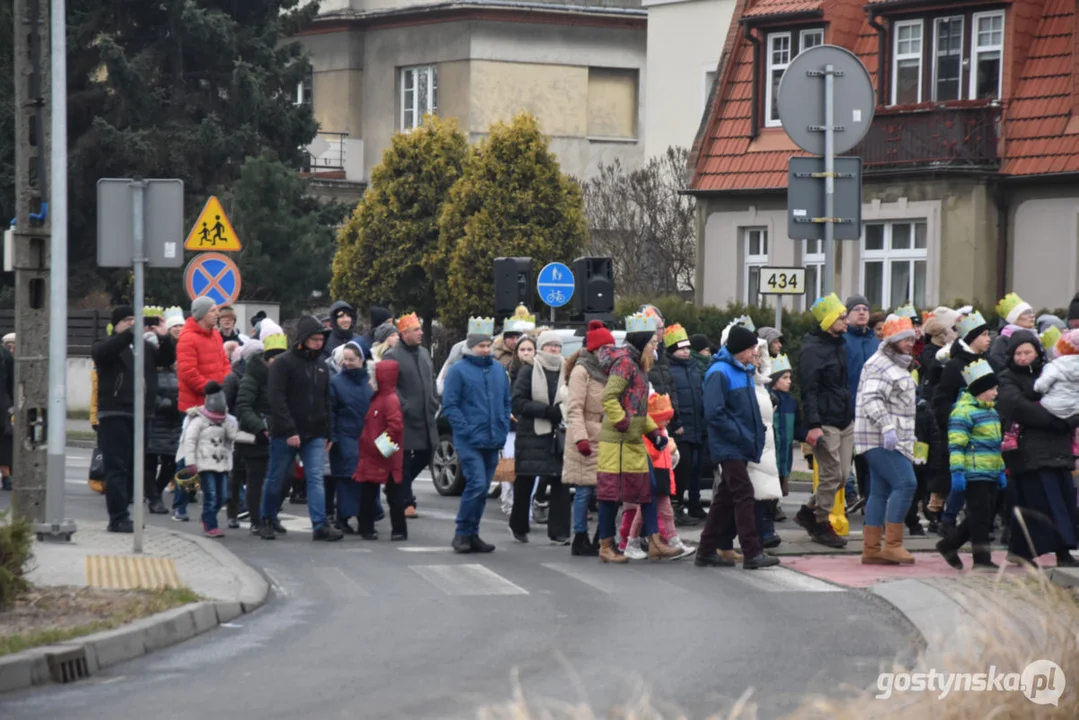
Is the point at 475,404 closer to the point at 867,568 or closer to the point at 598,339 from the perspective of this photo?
the point at 598,339

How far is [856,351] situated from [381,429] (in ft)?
12.9

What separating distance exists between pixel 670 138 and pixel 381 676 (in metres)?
35.5

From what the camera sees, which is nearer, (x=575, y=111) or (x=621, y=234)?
(x=621, y=234)

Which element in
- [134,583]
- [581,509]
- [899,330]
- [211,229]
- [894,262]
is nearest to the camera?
[134,583]

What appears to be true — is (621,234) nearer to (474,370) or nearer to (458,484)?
(458,484)

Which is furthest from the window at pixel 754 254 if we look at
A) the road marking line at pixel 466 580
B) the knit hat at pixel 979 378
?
the knit hat at pixel 979 378

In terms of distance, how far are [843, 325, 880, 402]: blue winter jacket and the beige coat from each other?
2.11m

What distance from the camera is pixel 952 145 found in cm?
3102

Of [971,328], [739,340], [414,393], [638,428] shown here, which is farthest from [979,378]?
[414,393]

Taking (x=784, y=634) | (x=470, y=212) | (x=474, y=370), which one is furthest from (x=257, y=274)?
(x=784, y=634)

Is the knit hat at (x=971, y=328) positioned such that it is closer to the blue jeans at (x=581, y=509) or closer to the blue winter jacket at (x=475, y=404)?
the blue jeans at (x=581, y=509)

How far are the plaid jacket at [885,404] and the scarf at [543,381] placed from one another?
114 inches

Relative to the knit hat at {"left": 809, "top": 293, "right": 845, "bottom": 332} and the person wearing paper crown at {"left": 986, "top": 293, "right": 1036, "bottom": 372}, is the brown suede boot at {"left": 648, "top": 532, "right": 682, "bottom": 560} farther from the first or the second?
the person wearing paper crown at {"left": 986, "top": 293, "right": 1036, "bottom": 372}

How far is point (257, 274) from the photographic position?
36.4 meters
